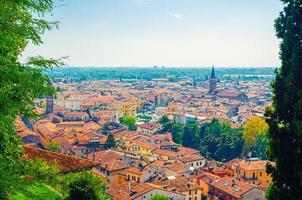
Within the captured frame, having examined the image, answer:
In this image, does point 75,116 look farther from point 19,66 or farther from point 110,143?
point 19,66

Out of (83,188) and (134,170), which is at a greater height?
(83,188)

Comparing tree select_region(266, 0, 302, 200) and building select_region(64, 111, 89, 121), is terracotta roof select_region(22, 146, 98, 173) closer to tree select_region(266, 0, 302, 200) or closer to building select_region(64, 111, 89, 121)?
tree select_region(266, 0, 302, 200)

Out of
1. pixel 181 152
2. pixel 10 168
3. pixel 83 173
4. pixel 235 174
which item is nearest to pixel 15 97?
pixel 10 168

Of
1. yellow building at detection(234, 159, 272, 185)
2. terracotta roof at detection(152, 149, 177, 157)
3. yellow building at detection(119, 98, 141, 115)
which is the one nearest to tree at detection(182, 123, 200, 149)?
terracotta roof at detection(152, 149, 177, 157)

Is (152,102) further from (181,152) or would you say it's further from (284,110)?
(284,110)

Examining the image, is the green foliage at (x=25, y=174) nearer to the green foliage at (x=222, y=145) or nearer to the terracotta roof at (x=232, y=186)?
the terracotta roof at (x=232, y=186)

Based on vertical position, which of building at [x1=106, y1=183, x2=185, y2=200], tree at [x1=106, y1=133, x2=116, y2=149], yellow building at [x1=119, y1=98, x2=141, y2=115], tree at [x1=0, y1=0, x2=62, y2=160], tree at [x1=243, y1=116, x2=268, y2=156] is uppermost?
tree at [x1=0, y1=0, x2=62, y2=160]

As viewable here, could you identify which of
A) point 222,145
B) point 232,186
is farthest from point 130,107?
point 232,186
